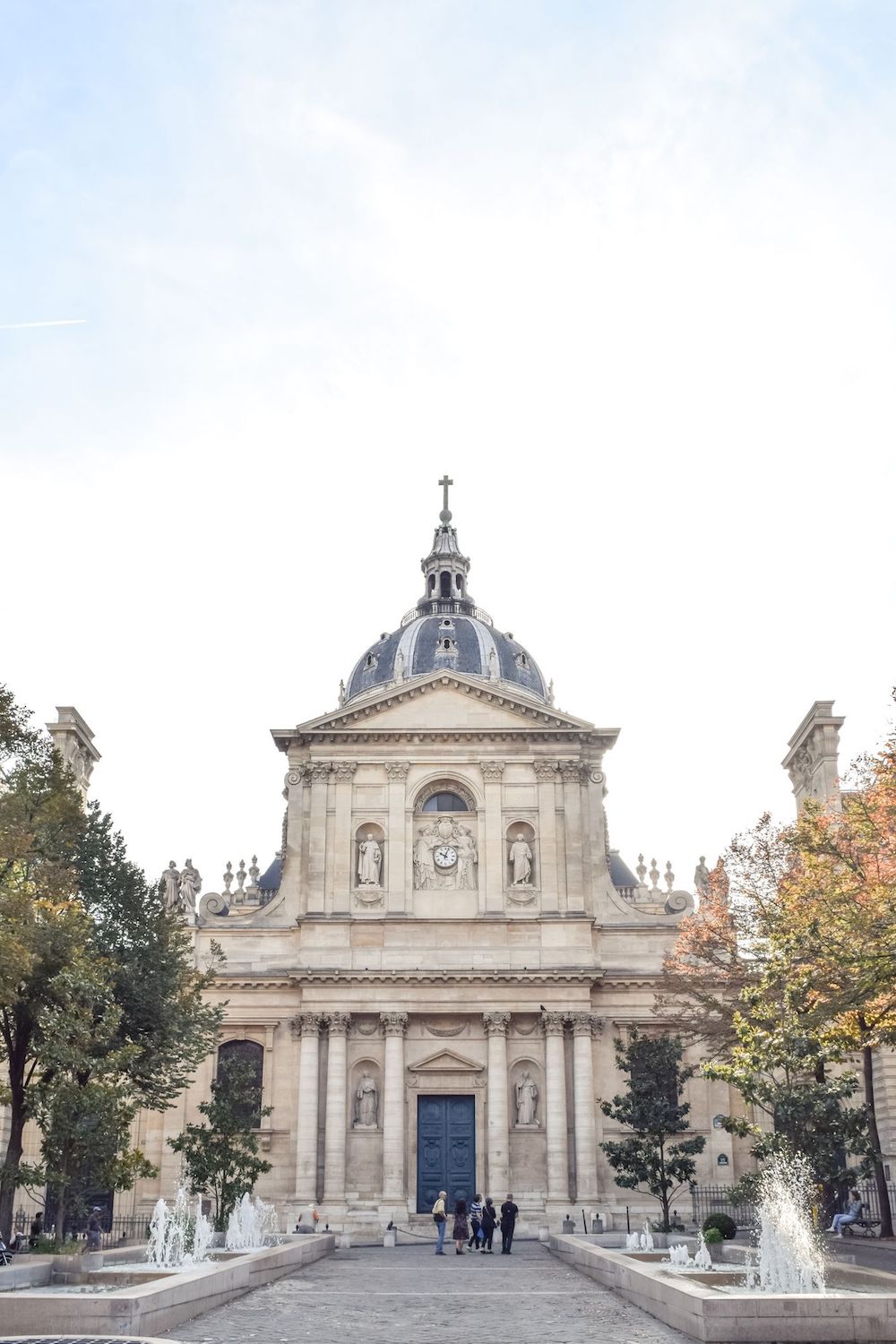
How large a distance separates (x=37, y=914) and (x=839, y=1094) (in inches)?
654

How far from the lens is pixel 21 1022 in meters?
29.8

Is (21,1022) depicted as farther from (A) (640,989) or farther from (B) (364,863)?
(A) (640,989)

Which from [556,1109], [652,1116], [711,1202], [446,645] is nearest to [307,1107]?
[556,1109]

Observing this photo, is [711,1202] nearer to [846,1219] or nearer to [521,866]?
[521,866]

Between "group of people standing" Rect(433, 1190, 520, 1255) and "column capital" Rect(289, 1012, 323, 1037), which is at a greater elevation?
"column capital" Rect(289, 1012, 323, 1037)

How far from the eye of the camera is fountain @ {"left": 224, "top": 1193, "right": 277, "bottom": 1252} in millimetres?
29953

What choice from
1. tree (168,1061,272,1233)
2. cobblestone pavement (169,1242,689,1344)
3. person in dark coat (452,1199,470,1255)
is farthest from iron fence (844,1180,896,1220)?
tree (168,1061,272,1233)

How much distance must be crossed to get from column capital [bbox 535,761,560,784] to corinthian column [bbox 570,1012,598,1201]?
7897 millimetres

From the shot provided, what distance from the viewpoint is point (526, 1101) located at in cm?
4172

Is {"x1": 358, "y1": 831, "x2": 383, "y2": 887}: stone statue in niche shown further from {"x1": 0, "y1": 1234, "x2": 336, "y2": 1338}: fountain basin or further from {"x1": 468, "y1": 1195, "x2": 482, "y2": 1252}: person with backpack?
{"x1": 0, "y1": 1234, "x2": 336, "y2": 1338}: fountain basin

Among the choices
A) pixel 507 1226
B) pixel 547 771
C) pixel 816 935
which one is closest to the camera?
pixel 816 935

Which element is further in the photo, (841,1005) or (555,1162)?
(555,1162)

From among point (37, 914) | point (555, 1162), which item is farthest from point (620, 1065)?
point (37, 914)

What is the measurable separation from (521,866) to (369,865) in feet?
16.5
